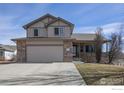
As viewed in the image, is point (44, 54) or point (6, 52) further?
point (6, 52)

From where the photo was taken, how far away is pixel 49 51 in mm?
28609

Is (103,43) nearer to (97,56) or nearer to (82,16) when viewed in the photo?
(97,56)

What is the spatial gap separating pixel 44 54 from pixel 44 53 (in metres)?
0.12

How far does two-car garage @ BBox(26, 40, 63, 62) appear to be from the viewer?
28578 millimetres

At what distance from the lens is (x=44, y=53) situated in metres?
28.5

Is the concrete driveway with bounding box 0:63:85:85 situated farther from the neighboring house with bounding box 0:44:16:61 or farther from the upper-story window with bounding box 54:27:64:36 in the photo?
the neighboring house with bounding box 0:44:16:61

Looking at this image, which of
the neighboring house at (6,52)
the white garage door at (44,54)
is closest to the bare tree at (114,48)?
the white garage door at (44,54)

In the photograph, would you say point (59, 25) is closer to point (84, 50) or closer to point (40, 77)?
point (84, 50)

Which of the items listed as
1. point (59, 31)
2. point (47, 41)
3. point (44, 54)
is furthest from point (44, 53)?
point (59, 31)

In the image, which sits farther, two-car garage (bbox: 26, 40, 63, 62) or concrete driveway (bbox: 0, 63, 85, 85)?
two-car garage (bbox: 26, 40, 63, 62)

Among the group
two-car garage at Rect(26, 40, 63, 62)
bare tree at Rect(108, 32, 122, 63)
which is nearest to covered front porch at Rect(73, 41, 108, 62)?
bare tree at Rect(108, 32, 122, 63)

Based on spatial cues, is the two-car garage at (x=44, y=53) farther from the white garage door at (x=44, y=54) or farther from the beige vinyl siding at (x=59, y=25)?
the beige vinyl siding at (x=59, y=25)
